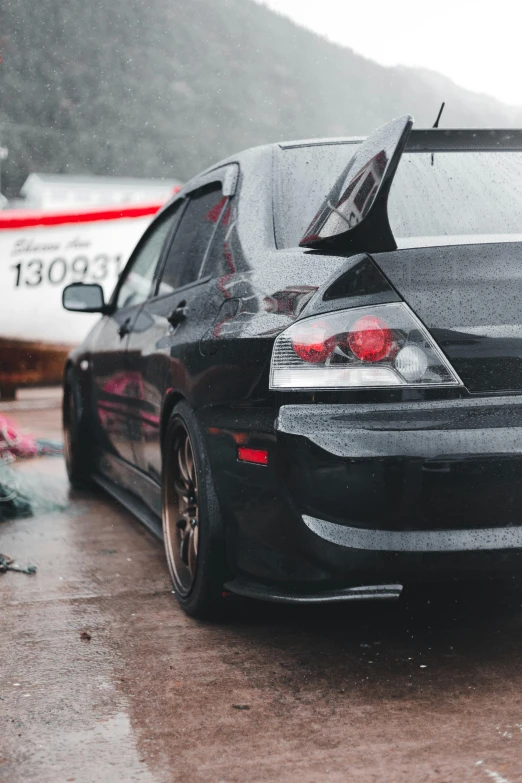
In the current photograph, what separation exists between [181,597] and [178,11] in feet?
346

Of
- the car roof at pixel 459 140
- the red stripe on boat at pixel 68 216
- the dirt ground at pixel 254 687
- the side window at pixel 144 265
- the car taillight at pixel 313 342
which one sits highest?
the red stripe on boat at pixel 68 216

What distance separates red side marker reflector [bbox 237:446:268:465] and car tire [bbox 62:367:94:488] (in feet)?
9.61

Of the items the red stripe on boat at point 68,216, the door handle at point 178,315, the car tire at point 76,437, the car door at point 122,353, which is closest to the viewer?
the door handle at point 178,315

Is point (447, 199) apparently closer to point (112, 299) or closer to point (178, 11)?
point (112, 299)

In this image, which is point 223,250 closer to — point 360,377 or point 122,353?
point 360,377

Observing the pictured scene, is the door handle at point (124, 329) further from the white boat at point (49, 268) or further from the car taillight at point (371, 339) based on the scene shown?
the white boat at point (49, 268)

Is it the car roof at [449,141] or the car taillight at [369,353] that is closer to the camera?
the car taillight at [369,353]

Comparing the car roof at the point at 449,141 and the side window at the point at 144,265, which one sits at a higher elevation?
the car roof at the point at 449,141

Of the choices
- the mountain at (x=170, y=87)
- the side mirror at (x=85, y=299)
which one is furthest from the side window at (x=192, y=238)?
the mountain at (x=170, y=87)

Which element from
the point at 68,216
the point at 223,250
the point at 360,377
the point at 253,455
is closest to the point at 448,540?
the point at 360,377

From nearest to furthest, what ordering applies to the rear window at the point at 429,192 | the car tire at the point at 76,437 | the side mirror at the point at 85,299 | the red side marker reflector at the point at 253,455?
the red side marker reflector at the point at 253,455 < the rear window at the point at 429,192 < the side mirror at the point at 85,299 < the car tire at the point at 76,437

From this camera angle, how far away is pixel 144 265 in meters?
4.84

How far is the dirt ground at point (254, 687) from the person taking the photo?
7.43ft

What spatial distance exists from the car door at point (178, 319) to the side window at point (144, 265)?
0.27 m
